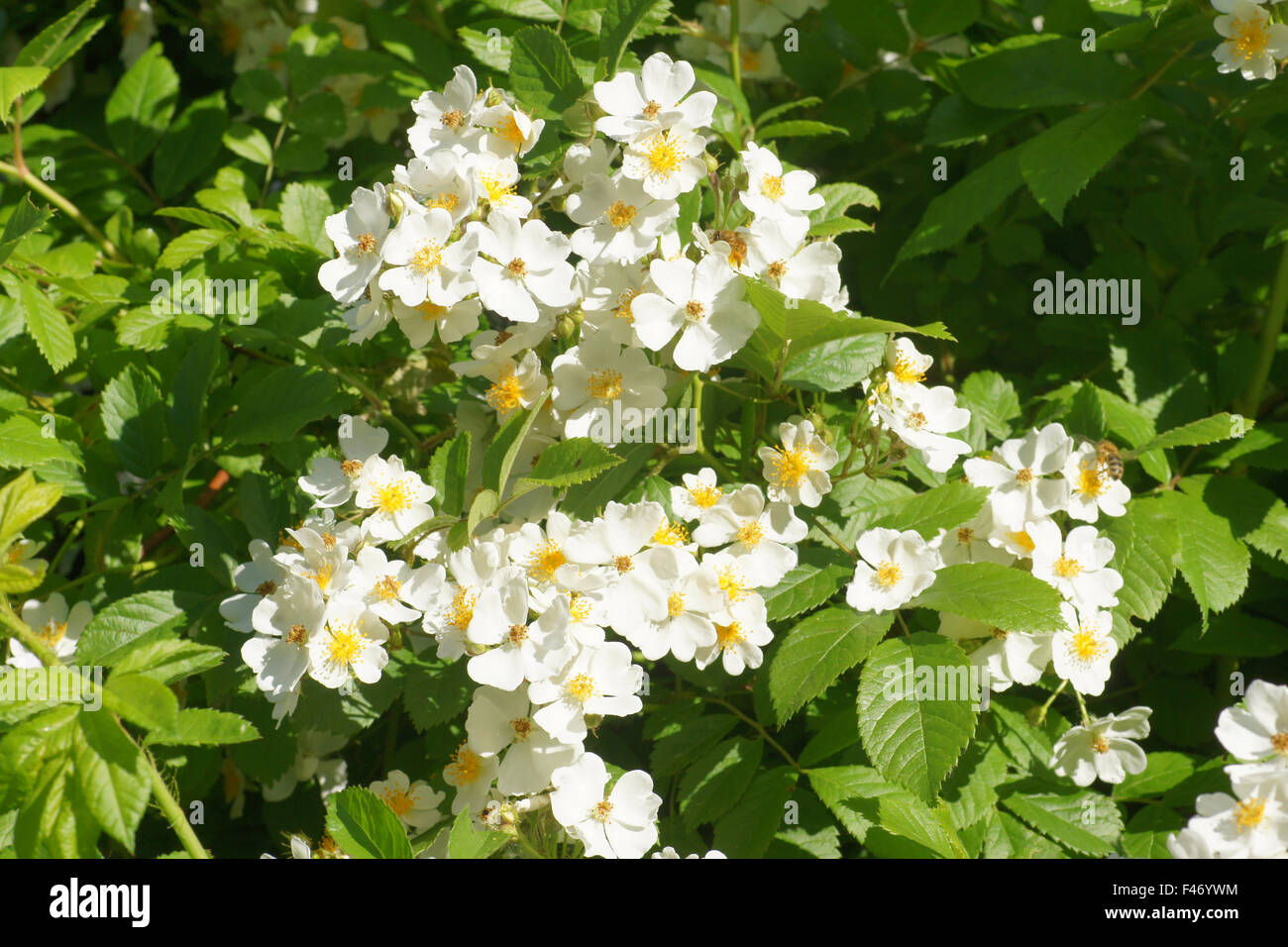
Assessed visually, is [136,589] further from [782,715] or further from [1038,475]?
[1038,475]

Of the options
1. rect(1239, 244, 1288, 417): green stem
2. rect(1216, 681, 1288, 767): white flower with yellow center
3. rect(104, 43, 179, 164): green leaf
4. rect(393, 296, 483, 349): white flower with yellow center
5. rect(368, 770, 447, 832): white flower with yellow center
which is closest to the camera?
rect(1216, 681, 1288, 767): white flower with yellow center

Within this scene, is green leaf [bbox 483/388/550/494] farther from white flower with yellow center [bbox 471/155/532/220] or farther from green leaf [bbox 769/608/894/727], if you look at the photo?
green leaf [bbox 769/608/894/727]

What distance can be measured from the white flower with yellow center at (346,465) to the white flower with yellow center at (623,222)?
0.54 metres

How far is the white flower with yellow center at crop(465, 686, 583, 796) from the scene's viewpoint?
5.51ft

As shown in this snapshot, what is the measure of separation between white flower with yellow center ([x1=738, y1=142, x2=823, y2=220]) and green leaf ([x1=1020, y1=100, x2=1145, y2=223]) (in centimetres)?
64

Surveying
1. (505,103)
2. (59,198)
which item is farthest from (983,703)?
(59,198)

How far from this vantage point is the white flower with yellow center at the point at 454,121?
187 centimetres

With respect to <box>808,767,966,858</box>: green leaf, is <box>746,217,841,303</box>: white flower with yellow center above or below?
above

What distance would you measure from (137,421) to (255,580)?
51cm

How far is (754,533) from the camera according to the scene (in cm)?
178

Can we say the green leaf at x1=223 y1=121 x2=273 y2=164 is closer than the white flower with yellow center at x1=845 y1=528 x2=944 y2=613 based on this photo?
No

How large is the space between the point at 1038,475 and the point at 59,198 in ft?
8.05

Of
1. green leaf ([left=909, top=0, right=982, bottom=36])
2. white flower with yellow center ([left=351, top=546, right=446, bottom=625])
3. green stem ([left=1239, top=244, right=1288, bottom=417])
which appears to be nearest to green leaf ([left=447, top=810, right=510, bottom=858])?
white flower with yellow center ([left=351, top=546, right=446, bottom=625])

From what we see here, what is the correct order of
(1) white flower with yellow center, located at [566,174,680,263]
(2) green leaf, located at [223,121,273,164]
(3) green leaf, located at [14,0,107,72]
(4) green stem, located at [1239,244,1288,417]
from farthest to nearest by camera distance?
(2) green leaf, located at [223,121,273,164], (3) green leaf, located at [14,0,107,72], (4) green stem, located at [1239,244,1288,417], (1) white flower with yellow center, located at [566,174,680,263]
